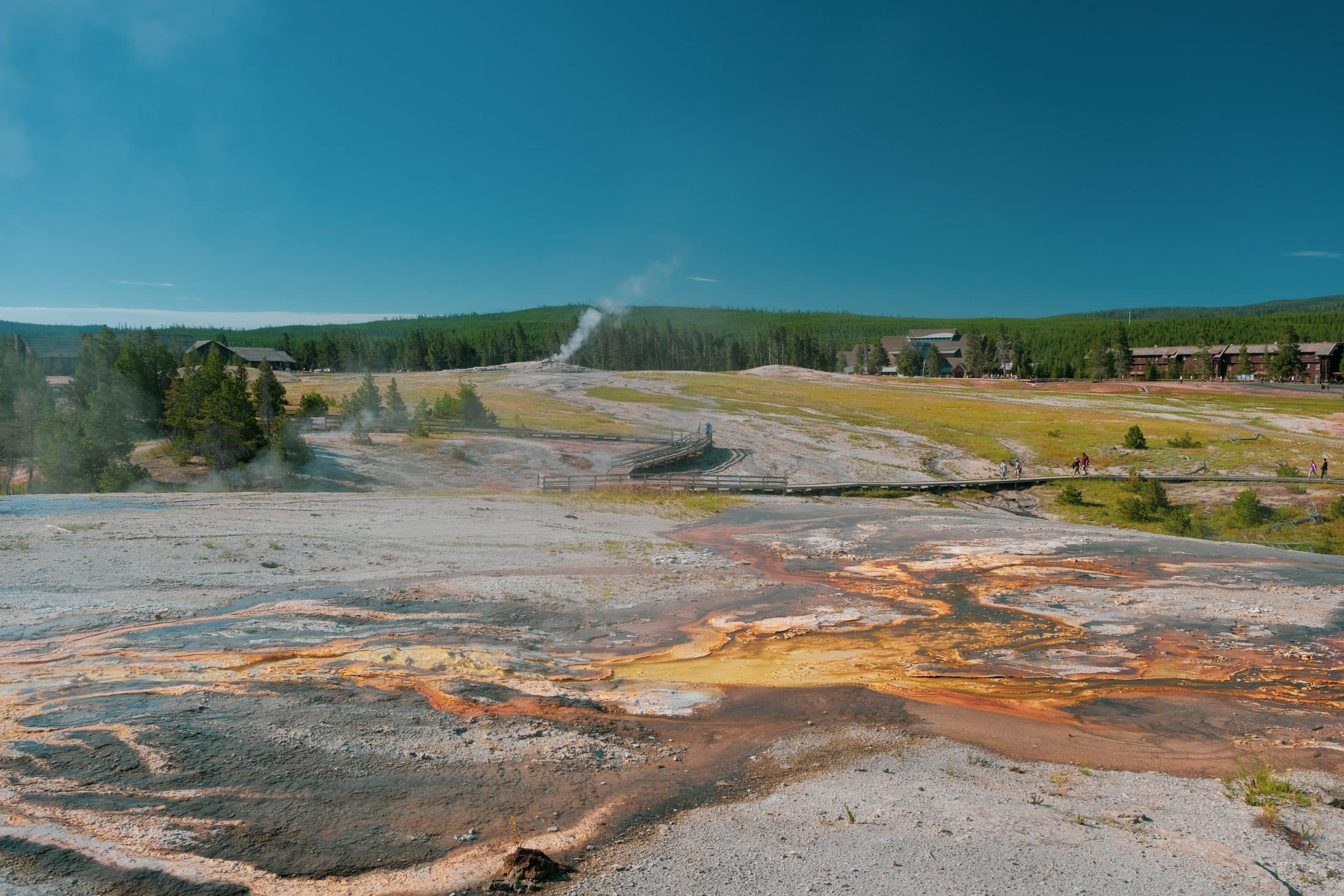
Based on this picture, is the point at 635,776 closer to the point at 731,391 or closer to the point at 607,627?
the point at 607,627

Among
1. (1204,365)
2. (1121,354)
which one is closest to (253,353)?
(1121,354)

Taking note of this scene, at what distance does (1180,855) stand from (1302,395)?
340ft

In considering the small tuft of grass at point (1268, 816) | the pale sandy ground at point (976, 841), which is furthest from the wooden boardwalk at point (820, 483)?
the small tuft of grass at point (1268, 816)

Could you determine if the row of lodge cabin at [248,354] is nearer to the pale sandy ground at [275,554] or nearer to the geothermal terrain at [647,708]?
the pale sandy ground at [275,554]

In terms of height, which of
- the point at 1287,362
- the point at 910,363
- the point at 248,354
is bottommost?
the point at 1287,362

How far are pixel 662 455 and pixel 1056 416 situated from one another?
147 feet

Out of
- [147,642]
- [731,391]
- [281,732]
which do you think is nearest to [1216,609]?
[281,732]

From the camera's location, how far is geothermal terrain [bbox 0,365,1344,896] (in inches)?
306

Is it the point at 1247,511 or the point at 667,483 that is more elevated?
the point at 667,483

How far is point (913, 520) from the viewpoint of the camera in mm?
34719

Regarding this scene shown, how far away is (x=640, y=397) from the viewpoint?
92750 mm

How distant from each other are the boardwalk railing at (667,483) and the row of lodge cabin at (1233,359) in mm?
100606

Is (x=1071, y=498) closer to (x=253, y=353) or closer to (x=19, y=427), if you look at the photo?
(x=19, y=427)

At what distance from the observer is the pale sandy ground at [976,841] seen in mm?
7430
